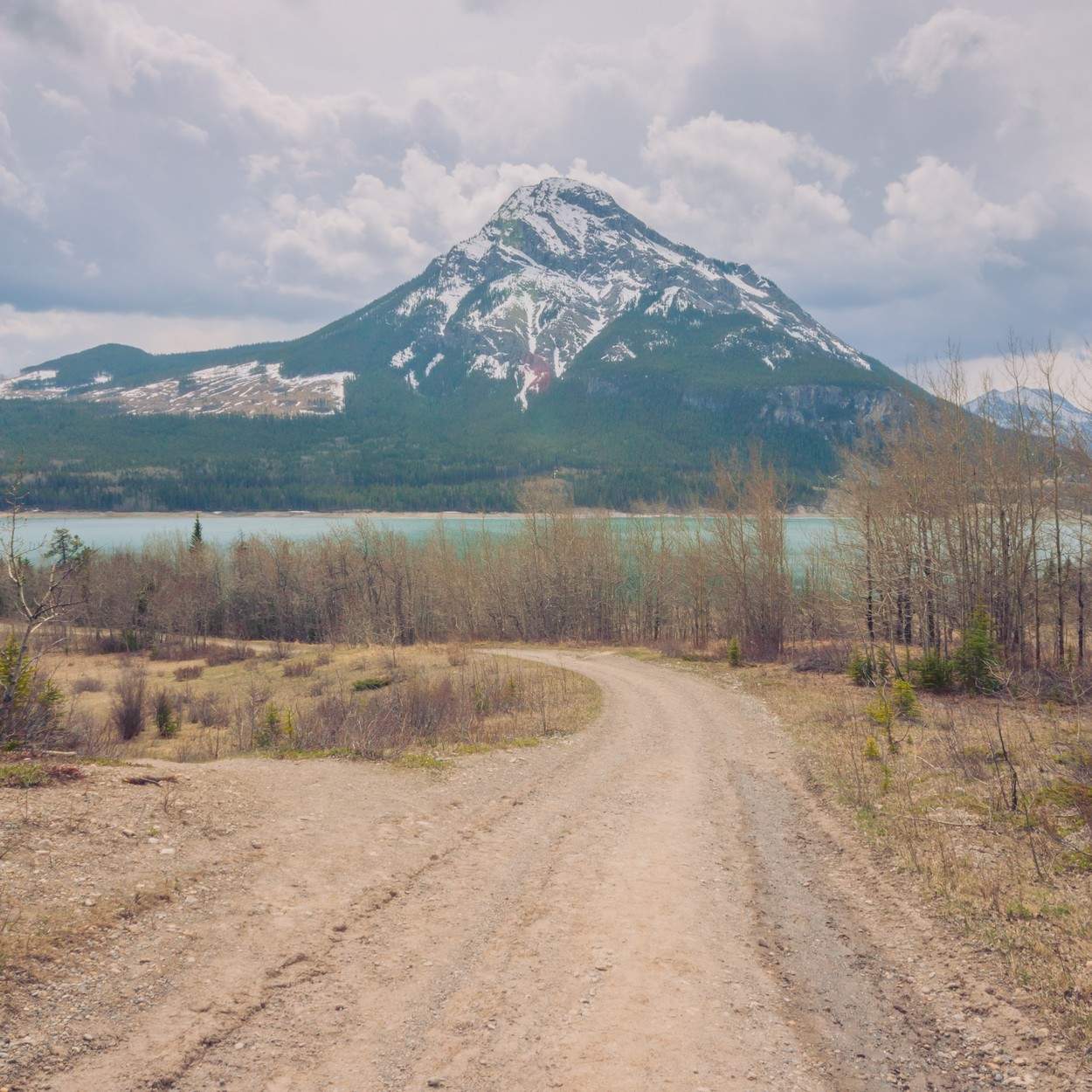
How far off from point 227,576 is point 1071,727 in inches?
3034

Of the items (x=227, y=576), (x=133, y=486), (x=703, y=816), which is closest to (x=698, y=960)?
(x=703, y=816)

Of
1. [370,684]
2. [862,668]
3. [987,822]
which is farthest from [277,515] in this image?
[987,822]

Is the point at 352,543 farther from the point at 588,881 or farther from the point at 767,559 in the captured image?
the point at 588,881

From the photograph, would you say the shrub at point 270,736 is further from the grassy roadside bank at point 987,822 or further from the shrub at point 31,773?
the grassy roadside bank at point 987,822

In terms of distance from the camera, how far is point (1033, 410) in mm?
28516

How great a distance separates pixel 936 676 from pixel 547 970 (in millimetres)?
18852

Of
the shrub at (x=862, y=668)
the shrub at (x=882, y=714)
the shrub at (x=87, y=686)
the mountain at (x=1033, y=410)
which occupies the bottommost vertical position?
the shrub at (x=87, y=686)

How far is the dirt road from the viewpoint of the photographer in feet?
17.4

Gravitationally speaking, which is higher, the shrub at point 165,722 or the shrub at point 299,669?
the shrub at point 165,722

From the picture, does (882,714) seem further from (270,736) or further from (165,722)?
(165,722)

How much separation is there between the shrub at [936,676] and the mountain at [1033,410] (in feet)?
39.8

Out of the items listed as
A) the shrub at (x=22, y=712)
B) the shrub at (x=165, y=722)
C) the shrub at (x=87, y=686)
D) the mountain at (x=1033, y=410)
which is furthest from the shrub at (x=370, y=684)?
the mountain at (x=1033, y=410)

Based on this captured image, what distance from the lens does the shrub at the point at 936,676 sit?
21.5 m

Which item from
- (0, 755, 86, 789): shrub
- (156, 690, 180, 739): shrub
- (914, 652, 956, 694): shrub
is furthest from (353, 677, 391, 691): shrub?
(0, 755, 86, 789): shrub
